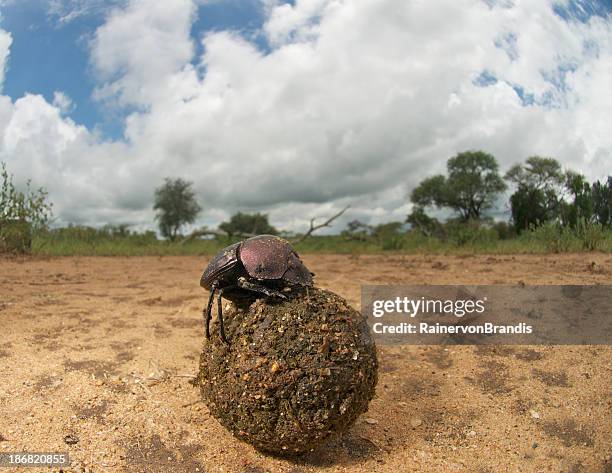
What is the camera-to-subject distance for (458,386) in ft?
11.8

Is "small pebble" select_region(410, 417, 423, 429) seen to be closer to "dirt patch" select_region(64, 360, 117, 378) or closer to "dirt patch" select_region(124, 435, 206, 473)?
"dirt patch" select_region(124, 435, 206, 473)

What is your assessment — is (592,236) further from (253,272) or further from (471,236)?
(253,272)

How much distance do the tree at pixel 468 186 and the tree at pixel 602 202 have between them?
26.7 metres

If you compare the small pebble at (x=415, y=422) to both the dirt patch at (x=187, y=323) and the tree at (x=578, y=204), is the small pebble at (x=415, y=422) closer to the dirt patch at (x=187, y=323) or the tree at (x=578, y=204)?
the dirt patch at (x=187, y=323)

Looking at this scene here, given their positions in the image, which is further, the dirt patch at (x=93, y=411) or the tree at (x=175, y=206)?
the tree at (x=175, y=206)

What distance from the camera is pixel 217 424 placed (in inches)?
115

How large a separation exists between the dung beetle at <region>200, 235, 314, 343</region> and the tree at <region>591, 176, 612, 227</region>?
431 inches

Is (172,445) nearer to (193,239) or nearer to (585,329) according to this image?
(585,329)

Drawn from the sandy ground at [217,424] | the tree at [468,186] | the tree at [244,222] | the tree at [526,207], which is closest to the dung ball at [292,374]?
the sandy ground at [217,424]

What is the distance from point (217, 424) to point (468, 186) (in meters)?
39.0

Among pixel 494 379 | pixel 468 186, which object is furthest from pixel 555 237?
pixel 468 186

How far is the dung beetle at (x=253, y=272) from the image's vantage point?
263 centimetres

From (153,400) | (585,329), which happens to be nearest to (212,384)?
(153,400)

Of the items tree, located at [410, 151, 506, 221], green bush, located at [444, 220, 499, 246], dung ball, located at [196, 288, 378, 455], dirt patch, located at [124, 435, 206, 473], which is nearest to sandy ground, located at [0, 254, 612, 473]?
dirt patch, located at [124, 435, 206, 473]
